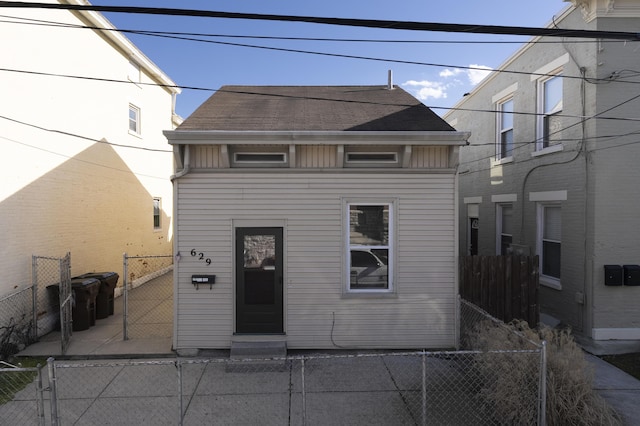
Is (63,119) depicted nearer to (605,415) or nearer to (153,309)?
(153,309)

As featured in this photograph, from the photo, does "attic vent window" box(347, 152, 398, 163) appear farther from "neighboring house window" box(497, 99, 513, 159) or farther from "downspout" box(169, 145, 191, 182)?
"neighboring house window" box(497, 99, 513, 159)

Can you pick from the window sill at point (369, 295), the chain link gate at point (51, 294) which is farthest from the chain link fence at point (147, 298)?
the window sill at point (369, 295)

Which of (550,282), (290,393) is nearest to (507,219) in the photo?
(550,282)

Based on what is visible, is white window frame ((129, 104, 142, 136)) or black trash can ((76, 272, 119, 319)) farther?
white window frame ((129, 104, 142, 136))

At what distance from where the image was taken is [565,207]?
797 cm

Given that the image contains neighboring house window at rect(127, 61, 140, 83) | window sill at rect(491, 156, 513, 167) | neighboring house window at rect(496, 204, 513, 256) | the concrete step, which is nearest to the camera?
the concrete step

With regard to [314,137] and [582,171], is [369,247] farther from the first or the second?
[582,171]

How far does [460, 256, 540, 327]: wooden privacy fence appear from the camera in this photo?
713 cm

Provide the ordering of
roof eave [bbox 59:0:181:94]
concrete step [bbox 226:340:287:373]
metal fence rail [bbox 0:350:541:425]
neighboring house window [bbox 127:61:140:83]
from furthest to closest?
neighboring house window [bbox 127:61:140:83]
roof eave [bbox 59:0:181:94]
concrete step [bbox 226:340:287:373]
metal fence rail [bbox 0:350:541:425]

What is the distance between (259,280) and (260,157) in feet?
7.47

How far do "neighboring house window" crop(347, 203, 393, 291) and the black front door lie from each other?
4.49 feet

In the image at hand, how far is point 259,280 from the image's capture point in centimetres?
684

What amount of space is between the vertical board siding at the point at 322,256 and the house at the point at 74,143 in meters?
3.40

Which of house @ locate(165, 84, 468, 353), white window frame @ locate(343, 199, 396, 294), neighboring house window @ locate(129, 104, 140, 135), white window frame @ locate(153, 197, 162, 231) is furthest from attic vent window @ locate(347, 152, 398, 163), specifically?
white window frame @ locate(153, 197, 162, 231)
